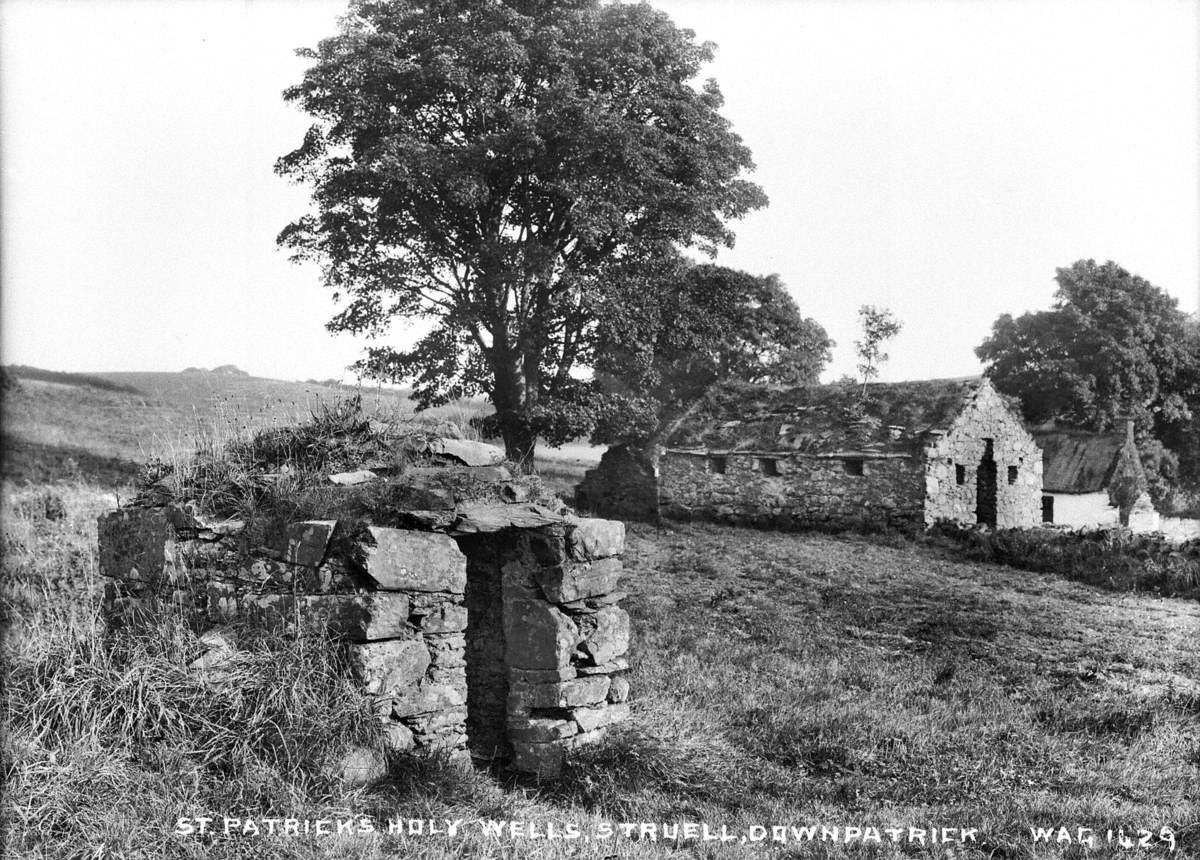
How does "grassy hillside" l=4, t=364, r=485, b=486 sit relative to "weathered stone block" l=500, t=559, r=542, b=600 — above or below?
above

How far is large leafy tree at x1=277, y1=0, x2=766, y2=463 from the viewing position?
18.4m

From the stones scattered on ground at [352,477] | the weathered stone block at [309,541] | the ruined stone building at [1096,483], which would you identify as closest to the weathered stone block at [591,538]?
the stones scattered on ground at [352,477]

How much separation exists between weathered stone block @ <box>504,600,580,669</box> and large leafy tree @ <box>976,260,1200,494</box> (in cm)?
3653

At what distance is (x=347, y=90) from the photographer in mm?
18594

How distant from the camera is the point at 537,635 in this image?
7.74 metres

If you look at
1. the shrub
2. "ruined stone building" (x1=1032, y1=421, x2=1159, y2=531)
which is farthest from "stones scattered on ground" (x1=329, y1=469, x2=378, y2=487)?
"ruined stone building" (x1=1032, y1=421, x2=1159, y2=531)

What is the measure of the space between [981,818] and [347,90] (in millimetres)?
17324

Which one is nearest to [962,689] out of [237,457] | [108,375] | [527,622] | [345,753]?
[527,622]

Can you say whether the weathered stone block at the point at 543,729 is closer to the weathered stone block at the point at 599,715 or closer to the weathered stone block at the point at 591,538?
the weathered stone block at the point at 599,715

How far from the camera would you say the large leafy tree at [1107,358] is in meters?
38.4

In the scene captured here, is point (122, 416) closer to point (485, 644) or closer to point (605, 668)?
point (485, 644)

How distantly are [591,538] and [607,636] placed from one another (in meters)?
0.89

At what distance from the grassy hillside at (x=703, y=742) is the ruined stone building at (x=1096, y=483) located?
70.7 ft

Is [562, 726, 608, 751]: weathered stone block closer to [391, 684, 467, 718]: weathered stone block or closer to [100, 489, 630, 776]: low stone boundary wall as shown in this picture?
[100, 489, 630, 776]: low stone boundary wall
